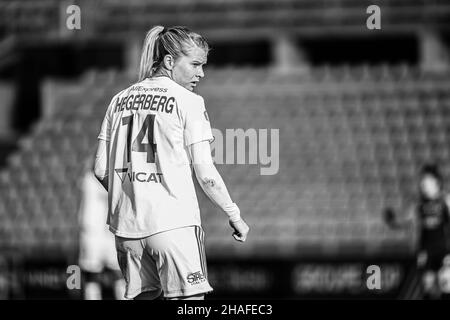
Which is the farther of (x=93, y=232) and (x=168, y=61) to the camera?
(x=93, y=232)

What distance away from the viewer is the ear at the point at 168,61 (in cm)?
487

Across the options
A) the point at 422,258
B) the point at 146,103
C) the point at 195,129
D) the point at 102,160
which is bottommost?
the point at 422,258

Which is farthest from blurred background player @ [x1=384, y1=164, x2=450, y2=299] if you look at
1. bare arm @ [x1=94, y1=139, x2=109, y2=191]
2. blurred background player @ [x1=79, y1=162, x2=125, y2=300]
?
bare arm @ [x1=94, y1=139, x2=109, y2=191]

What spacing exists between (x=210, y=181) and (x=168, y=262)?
38cm

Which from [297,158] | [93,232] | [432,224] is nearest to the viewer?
[93,232]

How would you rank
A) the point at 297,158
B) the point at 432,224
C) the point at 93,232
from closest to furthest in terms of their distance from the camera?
the point at 93,232 < the point at 432,224 < the point at 297,158

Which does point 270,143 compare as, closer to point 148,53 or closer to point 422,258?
point 422,258

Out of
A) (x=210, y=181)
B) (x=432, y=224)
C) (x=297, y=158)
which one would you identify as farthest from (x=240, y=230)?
(x=297, y=158)

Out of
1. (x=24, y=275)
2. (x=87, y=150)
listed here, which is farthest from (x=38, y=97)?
(x=24, y=275)

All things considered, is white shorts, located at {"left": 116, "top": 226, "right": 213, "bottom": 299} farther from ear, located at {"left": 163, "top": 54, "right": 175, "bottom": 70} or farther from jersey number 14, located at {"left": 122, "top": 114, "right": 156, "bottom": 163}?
ear, located at {"left": 163, "top": 54, "right": 175, "bottom": 70}

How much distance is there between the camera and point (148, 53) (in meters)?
4.89

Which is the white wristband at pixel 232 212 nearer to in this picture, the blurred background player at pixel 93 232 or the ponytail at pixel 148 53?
the ponytail at pixel 148 53

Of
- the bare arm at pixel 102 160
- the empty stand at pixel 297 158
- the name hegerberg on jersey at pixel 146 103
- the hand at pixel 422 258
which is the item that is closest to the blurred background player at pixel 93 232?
the hand at pixel 422 258

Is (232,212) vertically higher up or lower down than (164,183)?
lower down
